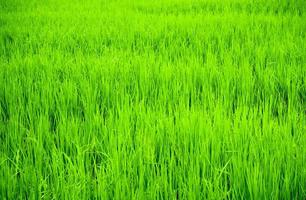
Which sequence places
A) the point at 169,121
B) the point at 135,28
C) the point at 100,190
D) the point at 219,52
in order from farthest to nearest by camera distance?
the point at 135,28 → the point at 219,52 → the point at 169,121 → the point at 100,190

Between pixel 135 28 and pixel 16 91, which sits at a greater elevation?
pixel 135 28

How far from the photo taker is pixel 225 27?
3.23 m

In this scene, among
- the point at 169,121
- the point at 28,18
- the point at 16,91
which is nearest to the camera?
the point at 169,121

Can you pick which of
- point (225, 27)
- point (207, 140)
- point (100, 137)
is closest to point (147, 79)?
point (100, 137)

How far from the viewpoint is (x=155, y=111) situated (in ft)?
4.95

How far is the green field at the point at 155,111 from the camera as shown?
3.06 feet

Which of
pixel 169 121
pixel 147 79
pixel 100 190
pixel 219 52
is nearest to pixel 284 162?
pixel 169 121

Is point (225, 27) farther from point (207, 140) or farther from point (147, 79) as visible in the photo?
point (207, 140)

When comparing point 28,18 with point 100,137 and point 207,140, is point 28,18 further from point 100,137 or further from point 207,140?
point 207,140

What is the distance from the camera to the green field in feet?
3.06

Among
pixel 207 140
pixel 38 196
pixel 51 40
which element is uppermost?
pixel 51 40

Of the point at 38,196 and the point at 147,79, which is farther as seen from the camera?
the point at 147,79

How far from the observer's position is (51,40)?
10.2 ft

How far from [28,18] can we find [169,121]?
375cm
